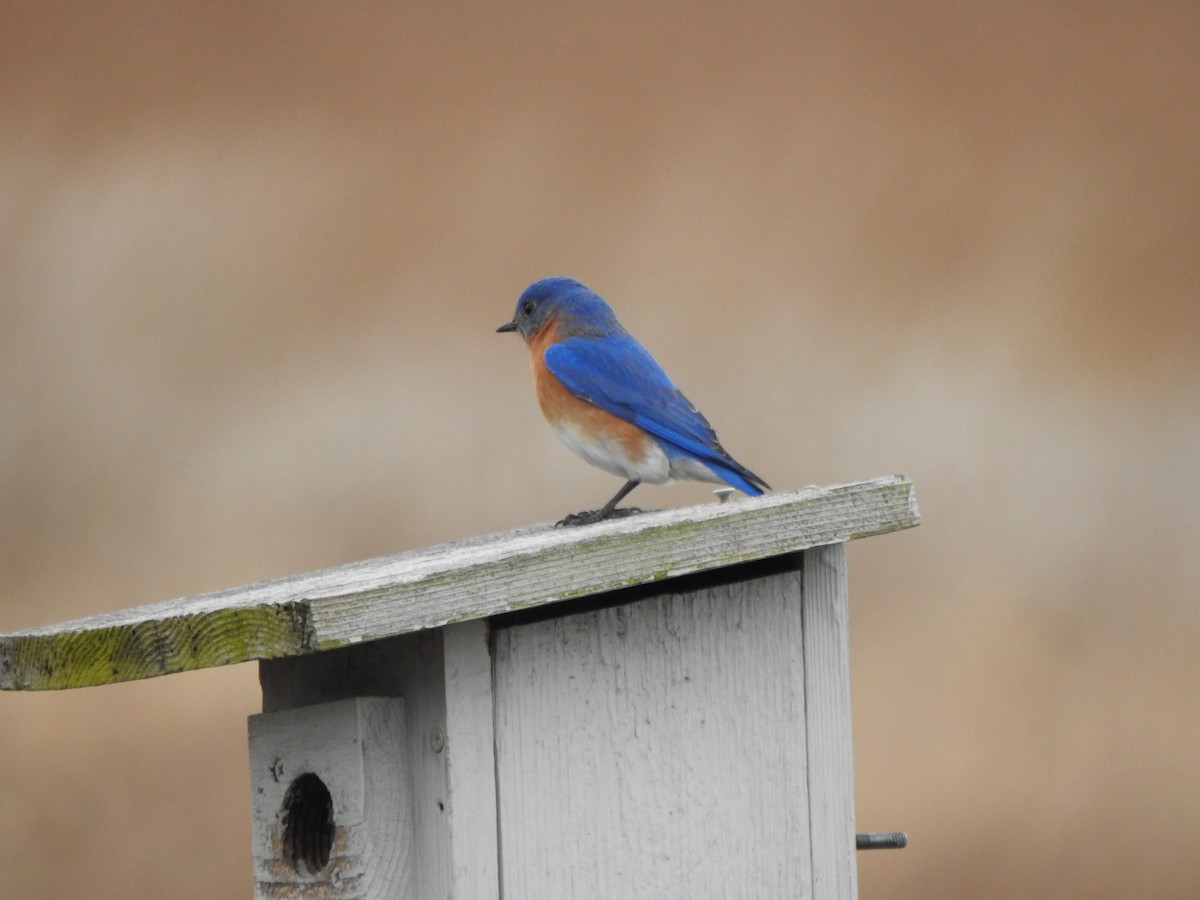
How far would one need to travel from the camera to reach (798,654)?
233 cm

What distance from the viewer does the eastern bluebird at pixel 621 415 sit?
3.14 meters

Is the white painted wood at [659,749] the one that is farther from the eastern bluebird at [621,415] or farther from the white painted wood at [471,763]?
the eastern bluebird at [621,415]

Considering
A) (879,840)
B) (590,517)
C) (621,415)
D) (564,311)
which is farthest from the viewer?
(564,311)

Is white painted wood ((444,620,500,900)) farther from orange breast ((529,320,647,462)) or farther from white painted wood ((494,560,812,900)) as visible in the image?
orange breast ((529,320,647,462))

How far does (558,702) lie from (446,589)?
0.31 metres

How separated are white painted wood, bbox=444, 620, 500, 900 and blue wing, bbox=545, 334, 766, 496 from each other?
1001 millimetres

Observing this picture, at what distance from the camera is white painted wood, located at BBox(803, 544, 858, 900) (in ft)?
7.58

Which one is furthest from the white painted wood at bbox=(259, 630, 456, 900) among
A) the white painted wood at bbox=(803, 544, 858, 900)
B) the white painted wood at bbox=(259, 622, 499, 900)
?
the white painted wood at bbox=(803, 544, 858, 900)

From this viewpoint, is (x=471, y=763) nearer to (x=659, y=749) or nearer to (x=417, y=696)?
(x=417, y=696)

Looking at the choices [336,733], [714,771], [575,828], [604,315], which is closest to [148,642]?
[336,733]

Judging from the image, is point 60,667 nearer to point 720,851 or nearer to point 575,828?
point 575,828

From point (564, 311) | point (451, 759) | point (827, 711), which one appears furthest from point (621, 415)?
point (451, 759)

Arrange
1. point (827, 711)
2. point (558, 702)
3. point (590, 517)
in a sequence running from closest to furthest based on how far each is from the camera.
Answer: point (558, 702), point (827, 711), point (590, 517)

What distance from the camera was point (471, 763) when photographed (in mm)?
2086
